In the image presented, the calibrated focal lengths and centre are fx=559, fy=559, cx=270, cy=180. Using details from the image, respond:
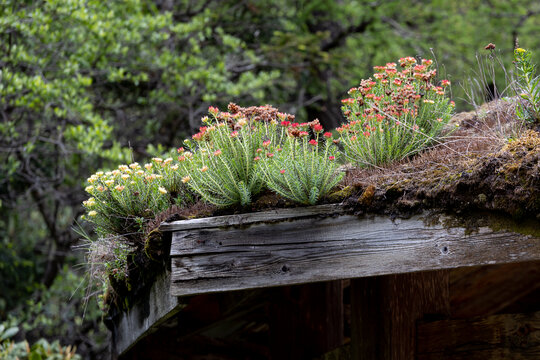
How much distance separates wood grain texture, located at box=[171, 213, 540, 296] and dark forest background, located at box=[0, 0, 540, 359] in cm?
411

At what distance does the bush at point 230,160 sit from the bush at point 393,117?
1.18 feet

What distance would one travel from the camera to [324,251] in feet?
7.82

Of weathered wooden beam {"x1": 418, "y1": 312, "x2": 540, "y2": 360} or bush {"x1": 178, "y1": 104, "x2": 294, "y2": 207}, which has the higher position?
bush {"x1": 178, "y1": 104, "x2": 294, "y2": 207}

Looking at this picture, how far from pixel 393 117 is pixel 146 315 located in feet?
5.75

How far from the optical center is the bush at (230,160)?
248cm

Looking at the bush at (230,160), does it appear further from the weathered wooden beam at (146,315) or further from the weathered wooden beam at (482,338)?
the weathered wooden beam at (482,338)

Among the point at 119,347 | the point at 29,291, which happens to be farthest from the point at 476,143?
the point at 29,291

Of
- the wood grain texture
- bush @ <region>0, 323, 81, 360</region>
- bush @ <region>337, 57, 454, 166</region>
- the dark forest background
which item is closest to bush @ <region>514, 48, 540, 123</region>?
bush @ <region>337, 57, 454, 166</region>

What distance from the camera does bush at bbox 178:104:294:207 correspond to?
2.48 metres

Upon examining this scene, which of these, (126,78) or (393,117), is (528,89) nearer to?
(393,117)

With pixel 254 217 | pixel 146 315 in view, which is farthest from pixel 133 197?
pixel 254 217

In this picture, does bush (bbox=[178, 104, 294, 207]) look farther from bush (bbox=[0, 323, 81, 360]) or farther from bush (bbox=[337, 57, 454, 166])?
bush (bbox=[0, 323, 81, 360])

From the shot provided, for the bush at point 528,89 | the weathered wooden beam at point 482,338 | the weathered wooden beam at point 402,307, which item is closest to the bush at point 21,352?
the weathered wooden beam at point 402,307

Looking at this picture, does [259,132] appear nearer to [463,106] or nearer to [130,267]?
[130,267]
